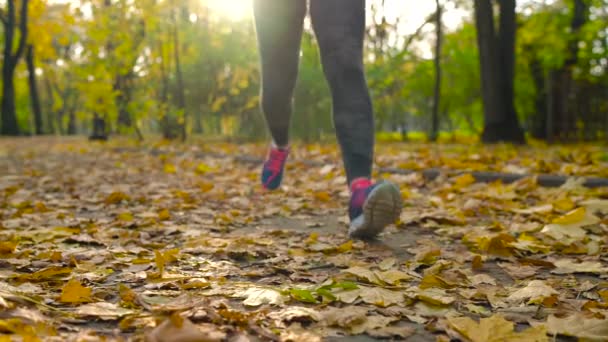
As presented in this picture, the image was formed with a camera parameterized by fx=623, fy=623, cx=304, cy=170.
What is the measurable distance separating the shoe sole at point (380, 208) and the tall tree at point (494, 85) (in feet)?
31.5

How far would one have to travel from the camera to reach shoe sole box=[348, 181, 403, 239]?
2496 mm

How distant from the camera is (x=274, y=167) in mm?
3754

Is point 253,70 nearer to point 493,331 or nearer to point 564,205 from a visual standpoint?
point 564,205

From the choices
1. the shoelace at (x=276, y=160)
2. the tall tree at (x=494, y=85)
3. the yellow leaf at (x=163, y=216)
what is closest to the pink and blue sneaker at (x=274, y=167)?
the shoelace at (x=276, y=160)

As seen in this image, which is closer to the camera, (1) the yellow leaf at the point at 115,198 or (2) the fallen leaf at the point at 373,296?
(2) the fallen leaf at the point at 373,296

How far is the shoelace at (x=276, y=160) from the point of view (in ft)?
12.2

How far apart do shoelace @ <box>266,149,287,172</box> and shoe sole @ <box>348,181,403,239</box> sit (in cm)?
115

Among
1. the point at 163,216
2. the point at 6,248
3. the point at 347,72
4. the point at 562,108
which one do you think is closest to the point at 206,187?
the point at 163,216

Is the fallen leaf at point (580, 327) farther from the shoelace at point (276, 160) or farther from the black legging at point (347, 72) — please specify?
the shoelace at point (276, 160)

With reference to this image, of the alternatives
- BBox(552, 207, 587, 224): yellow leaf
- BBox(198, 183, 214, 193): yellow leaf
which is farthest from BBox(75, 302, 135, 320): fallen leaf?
BBox(198, 183, 214, 193): yellow leaf

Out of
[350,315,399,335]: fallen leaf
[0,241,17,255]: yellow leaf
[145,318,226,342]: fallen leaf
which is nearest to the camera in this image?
[145,318,226,342]: fallen leaf

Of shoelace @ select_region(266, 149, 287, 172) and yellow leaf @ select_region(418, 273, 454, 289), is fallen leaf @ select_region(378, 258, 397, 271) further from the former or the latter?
shoelace @ select_region(266, 149, 287, 172)

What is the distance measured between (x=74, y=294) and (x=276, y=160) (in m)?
2.13

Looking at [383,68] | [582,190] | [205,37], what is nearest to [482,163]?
[582,190]
